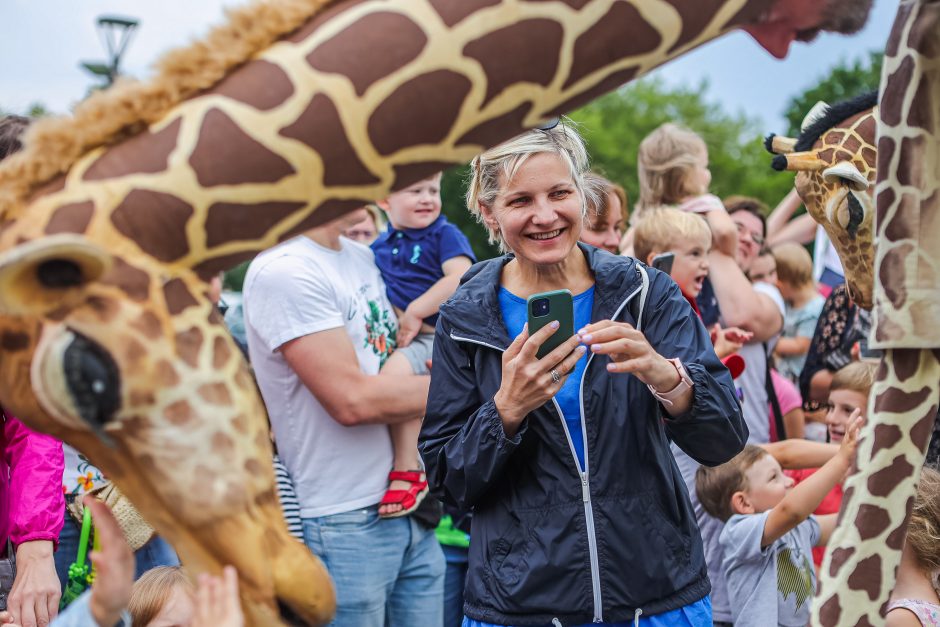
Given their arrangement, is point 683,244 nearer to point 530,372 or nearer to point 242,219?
point 530,372

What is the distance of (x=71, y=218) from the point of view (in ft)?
4.46

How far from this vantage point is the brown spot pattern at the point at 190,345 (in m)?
1.40

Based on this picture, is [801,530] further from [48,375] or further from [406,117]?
[48,375]

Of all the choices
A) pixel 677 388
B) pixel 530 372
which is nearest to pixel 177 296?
pixel 530 372

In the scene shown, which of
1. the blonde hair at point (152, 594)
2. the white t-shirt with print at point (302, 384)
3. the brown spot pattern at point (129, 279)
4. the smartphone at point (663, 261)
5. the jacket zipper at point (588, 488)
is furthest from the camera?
the smartphone at point (663, 261)

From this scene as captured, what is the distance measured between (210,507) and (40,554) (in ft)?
5.83

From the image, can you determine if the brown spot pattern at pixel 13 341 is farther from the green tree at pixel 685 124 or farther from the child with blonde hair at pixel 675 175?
the green tree at pixel 685 124

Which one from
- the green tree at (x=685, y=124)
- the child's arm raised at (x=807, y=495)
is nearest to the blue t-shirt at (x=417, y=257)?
the child's arm raised at (x=807, y=495)

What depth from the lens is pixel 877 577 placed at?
5.62 feet

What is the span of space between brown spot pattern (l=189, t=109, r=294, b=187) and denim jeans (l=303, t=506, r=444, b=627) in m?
2.09

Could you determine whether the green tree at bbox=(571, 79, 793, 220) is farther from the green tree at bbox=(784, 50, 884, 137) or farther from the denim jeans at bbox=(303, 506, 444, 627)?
the denim jeans at bbox=(303, 506, 444, 627)

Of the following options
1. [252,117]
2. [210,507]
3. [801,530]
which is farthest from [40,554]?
[801,530]

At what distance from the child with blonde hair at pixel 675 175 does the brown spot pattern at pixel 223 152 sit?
130 inches

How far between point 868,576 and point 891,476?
0.18 meters
